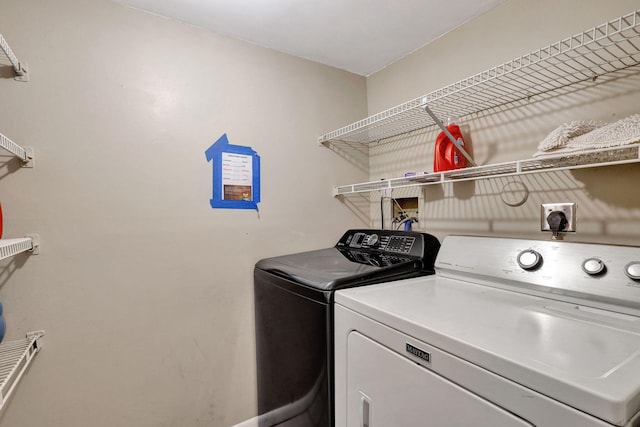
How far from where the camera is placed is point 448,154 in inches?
59.4

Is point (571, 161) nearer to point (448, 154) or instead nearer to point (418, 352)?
point (448, 154)

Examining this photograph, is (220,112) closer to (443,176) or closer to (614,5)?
(443,176)

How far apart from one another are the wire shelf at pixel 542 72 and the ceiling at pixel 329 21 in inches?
16.8

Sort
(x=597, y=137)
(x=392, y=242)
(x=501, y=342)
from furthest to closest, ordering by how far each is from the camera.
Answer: (x=392, y=242) < (x=597, y=137) < (x=501, y=342)

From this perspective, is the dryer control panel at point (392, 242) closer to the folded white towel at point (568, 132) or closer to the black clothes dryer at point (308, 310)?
the black clothes dryer at point (308, 310)

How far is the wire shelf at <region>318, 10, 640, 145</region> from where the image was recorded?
1.03 metres

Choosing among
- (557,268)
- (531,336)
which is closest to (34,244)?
(531,336)

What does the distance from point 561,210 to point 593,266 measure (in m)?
0.31

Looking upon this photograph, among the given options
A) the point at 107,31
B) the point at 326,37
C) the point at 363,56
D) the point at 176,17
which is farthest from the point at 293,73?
the point at 107,31

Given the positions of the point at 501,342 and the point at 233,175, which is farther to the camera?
the point at 233,175

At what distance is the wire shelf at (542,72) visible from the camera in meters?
1.03

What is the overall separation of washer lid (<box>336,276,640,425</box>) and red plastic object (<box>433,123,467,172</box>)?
2.08ft

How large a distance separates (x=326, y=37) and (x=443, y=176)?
3.36ft

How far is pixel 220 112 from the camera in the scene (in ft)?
5.36
